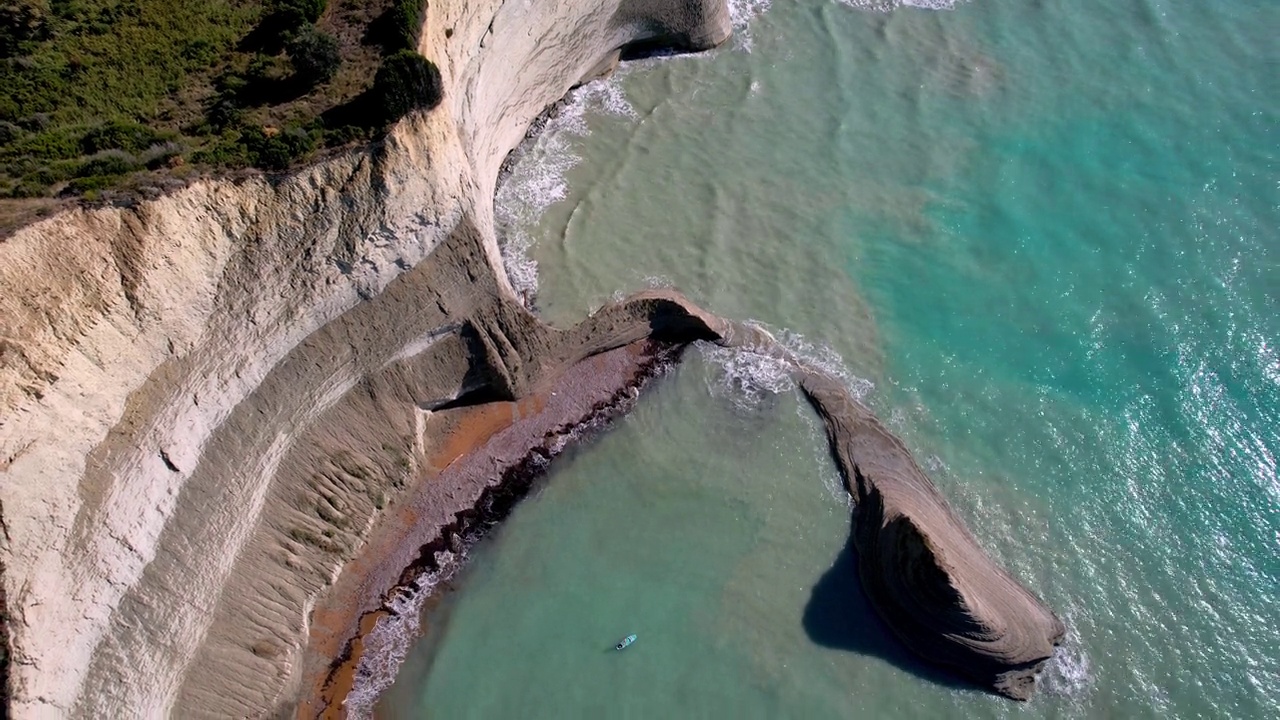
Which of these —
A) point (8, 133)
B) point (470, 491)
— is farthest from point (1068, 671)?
point (8, 133)

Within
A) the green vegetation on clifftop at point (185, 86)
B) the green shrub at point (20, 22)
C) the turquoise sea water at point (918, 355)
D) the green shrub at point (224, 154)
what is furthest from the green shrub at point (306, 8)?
the turquoise sea water at point (918, 355)

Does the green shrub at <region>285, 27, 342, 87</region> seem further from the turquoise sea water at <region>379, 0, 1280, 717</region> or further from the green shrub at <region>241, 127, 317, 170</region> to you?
the turquoise sea water at <region>379, 0, 1280, 717</region>

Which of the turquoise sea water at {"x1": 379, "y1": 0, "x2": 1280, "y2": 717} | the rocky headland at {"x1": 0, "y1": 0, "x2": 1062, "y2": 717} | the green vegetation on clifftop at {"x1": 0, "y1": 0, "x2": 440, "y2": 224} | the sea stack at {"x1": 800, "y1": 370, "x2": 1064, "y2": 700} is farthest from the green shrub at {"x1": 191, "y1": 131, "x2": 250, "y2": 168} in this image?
the sea stack at {"x1": 800, "y1": 370, "x2": 1064, "y2": 700}

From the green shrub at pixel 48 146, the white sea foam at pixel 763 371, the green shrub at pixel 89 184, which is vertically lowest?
the white sea foam at pixel 763 371

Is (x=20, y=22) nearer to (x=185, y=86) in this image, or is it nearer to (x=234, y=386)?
(x=185, y=86)

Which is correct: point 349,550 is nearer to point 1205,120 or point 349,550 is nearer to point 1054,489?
point 1054,489

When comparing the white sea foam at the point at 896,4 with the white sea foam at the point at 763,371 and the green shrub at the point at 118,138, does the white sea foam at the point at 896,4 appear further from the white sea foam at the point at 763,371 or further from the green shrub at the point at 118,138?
the green shrub at the point at 118,138

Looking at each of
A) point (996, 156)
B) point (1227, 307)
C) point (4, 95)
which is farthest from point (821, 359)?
point (4, 95)
